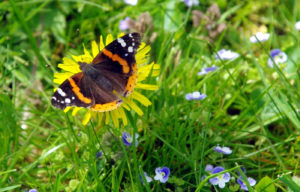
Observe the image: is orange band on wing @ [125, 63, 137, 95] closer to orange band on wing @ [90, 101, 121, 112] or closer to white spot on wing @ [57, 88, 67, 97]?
orange band on wing @ [90, 101, 121, 112]

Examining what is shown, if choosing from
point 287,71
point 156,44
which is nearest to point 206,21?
point 156,44

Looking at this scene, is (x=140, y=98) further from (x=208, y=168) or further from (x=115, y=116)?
(x=208, y=168)

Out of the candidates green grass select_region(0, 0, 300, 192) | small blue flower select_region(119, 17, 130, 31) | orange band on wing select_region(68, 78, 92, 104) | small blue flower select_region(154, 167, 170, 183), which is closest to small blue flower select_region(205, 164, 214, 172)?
green grass select_region(0, 0, 300, 192)

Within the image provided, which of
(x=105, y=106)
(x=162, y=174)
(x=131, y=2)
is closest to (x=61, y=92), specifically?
(x=105, y=106)

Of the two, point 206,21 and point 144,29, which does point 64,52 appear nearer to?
point 144,29

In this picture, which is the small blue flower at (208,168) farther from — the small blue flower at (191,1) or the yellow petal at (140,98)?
the small blue flower at (191,1)
